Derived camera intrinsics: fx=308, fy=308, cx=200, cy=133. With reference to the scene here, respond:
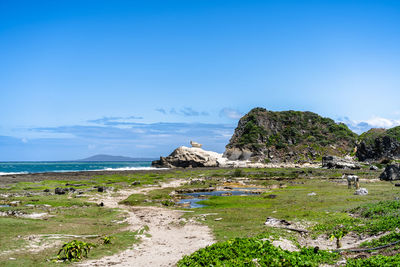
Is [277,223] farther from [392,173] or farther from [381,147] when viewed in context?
[381,147]

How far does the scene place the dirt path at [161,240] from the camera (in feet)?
56.8

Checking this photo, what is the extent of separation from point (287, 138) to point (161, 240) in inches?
5681

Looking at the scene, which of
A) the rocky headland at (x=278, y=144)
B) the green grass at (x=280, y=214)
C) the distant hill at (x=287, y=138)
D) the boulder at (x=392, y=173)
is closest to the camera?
the green grass at (x=280, y=214)

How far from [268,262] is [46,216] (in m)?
24.3

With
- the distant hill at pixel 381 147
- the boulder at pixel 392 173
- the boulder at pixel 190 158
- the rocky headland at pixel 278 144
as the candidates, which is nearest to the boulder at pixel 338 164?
the distant hill at pixel 381 147

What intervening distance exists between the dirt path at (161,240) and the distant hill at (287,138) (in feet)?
393

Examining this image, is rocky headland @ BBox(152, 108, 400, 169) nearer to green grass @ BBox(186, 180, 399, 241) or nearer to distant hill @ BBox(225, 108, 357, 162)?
distant hill @ BBox(225, 108, 357, 162)

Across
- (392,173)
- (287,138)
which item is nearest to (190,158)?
(287,138)

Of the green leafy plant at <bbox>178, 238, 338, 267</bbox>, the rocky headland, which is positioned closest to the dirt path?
the green leafy plant at <bbox>178, 238, 338, 267</bbox>

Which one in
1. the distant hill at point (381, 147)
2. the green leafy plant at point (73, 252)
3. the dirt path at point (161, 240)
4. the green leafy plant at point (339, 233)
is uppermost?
the distant hill at point (381, 147)

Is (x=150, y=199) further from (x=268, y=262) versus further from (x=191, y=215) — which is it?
(x=268, y=262)

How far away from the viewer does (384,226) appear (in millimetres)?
18531

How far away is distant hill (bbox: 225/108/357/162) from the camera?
14738 cm

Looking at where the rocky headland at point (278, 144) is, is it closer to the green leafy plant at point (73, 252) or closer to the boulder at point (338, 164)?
the boulder at point (338, 164)
